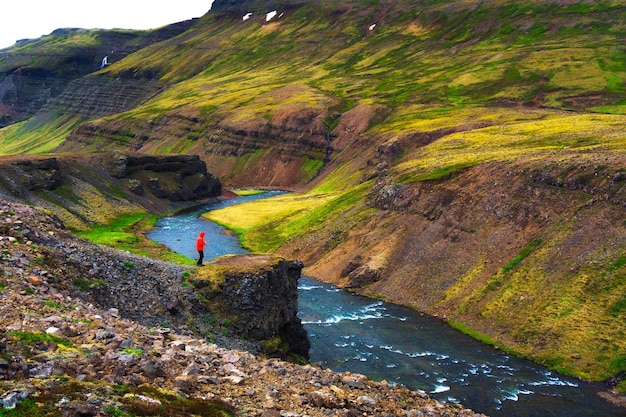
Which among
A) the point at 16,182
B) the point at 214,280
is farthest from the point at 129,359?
the point at 16,182

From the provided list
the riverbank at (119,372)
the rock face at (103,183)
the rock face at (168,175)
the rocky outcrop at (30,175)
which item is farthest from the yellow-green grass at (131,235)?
the riverbank at (119,372)

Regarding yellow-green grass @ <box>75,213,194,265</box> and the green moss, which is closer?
the green moss

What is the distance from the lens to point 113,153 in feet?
480

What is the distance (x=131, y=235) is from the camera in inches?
3974

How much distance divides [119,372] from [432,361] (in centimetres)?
3899

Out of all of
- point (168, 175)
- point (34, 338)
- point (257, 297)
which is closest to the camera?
point (34, 338)

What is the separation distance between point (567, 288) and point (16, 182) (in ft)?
308

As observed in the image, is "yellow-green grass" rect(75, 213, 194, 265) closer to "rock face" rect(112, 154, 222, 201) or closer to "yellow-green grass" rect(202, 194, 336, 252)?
"yellow-green grass" rect(202, 194, 336, 252)

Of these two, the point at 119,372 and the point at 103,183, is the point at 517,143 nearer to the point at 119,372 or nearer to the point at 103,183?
the point at 103,183

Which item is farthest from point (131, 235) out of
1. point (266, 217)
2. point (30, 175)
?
point (266, 217)

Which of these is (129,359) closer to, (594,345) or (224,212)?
(594,345)

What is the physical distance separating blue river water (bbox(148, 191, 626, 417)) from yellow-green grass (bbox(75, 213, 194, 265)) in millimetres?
20083

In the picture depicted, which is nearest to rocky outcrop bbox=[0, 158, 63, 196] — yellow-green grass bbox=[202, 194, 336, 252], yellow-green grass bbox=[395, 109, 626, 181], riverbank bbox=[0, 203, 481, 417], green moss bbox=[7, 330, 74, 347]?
yellow-green grass bbox=[202, 194, 336, 252]

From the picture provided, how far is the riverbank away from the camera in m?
17.6
